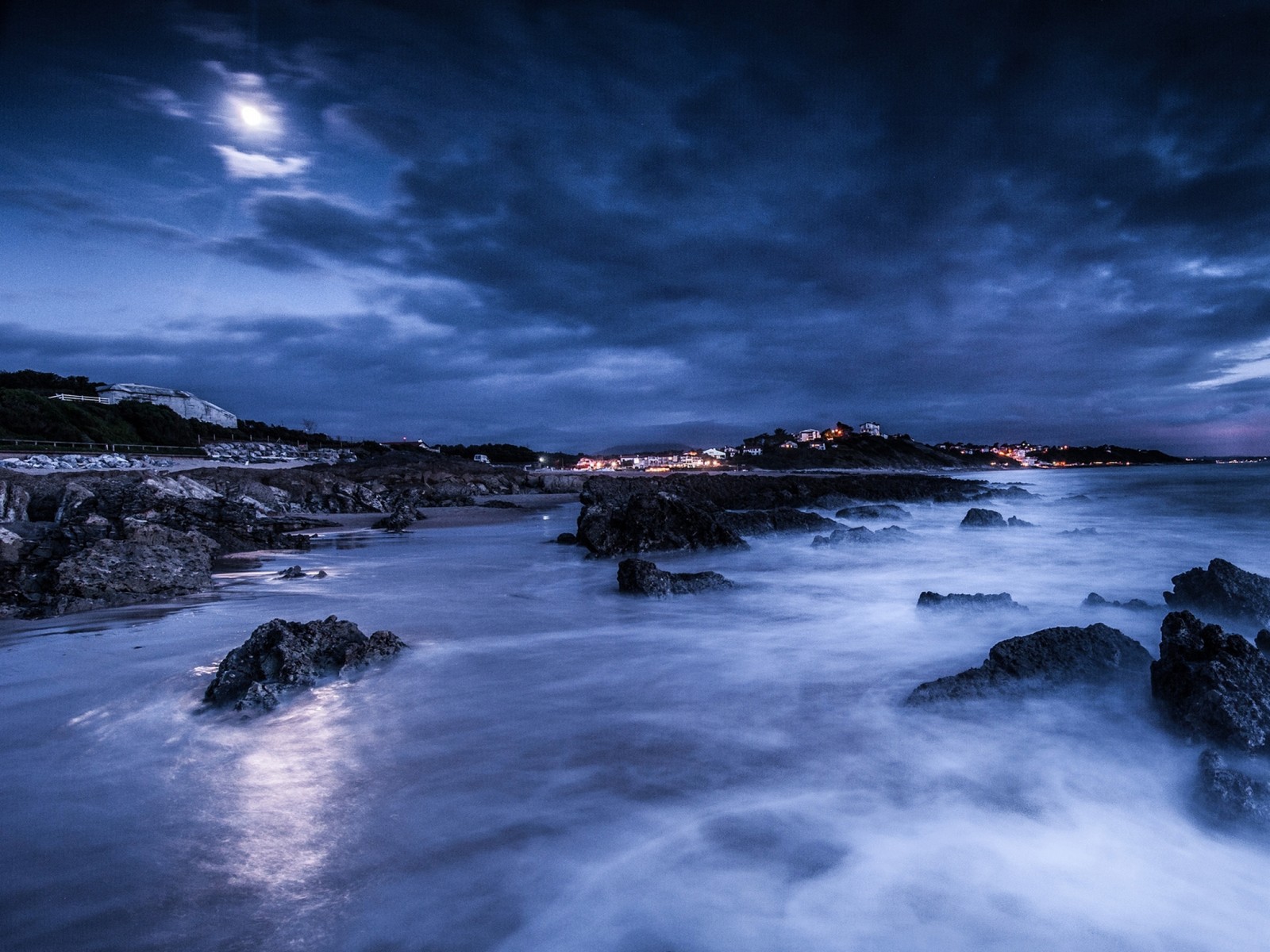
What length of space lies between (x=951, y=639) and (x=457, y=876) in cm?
562

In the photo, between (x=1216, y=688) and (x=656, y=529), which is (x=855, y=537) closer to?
(x=656, y=529)

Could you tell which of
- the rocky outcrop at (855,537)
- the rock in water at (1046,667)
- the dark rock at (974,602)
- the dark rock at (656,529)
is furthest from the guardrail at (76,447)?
the rock in water at (1046,667)

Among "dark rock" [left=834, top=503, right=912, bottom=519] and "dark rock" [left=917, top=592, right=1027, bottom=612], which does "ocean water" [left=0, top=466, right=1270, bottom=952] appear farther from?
"dark rock" [left=834, top=503, right=912, bottom=519]

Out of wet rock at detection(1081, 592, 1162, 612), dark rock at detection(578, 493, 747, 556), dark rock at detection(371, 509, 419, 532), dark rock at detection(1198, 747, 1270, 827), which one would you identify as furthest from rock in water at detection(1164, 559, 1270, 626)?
dark rock at detection(371, 509, 419, 532)

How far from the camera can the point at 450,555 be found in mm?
12445

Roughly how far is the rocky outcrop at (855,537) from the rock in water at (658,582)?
4993 millimetres

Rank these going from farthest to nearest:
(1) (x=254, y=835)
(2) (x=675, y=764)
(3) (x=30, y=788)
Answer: (2) (x=675, y=764) < (3) (x=30, y=788) < (1) (x=254, y=835)

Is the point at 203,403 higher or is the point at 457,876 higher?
the point at 203,403

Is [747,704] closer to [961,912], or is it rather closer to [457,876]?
[961,912]

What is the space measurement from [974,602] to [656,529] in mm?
6368

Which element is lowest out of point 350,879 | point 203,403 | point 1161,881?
point 1161,881

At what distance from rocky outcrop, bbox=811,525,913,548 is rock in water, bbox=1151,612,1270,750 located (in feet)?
28.5

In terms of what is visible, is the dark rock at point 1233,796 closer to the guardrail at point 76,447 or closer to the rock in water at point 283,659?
the rock in water at point 283,659

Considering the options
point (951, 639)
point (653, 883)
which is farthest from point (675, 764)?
point (951, 639)
